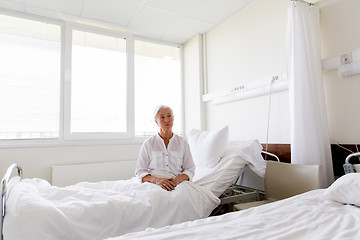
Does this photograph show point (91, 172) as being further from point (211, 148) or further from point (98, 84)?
point (211, 148)

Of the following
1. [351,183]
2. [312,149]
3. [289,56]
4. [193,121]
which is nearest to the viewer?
[351,183]

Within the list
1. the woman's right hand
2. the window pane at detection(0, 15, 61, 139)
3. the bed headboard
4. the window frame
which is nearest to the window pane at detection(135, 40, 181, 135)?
the window frame

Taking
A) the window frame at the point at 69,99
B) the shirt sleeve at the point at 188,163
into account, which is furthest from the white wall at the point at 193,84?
the shirt sleeve at the point at 188,163

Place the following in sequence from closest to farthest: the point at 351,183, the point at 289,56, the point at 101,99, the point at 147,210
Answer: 1. the point at 351,183
2. the point at 147,210
3. the point at 289,56
4. the point at 101,99

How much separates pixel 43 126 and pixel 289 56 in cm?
283

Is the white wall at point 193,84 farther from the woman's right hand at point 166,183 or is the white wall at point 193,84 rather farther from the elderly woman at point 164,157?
the woman's right hand at point 166,183

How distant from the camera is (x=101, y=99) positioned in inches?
131

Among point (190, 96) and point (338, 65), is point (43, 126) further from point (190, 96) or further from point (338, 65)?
point (338, 65)

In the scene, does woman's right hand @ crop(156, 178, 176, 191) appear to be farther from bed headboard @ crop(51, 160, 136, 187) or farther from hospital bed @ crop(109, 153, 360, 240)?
bed headboard @ crop(51, 160, 136, 187)

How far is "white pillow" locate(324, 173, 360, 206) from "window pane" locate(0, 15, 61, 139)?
2952 millimetres

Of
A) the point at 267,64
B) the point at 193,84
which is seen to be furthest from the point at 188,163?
the point at 193,84

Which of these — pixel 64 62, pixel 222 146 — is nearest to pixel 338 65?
pixel 222 146

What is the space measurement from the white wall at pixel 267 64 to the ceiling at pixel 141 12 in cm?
25

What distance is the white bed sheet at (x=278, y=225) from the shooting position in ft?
3.07
